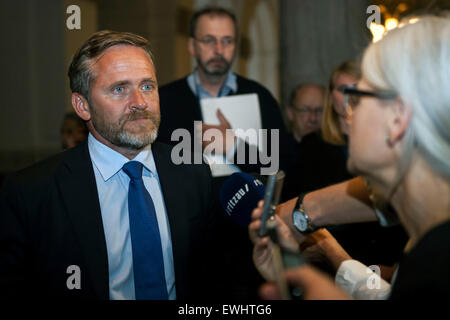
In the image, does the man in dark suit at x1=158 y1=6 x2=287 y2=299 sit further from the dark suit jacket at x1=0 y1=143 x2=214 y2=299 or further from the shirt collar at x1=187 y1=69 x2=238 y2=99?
the dark suit jacket at x1=0 y1=143 x2=214 y2=299

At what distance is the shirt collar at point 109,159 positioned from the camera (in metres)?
2.14

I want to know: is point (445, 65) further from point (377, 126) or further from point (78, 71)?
point (78, 71)

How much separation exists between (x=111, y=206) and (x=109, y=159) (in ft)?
0.64

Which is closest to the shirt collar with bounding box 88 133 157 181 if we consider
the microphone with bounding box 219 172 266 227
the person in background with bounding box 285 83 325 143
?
the microphone with bounding box 219 172 266 227

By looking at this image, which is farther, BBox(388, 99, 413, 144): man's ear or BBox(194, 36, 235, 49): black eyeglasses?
BBox(194, 36, 235, 49): black eyeglasses

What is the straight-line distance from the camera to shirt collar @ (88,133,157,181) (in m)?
2.14

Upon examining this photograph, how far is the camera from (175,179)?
225 centimetres

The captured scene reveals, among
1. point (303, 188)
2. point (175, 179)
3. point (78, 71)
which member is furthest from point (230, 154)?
point (78, 71)

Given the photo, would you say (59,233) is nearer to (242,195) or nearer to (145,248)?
(145,248)

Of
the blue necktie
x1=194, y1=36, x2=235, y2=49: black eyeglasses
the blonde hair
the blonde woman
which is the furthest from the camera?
x1=194, y1=36, x2=235, y2=49: black eyeglasses

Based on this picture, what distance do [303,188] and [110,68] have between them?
1436 millimetres

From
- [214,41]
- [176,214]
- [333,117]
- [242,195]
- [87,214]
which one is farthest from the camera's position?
[214,41]

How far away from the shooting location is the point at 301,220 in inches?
74.4

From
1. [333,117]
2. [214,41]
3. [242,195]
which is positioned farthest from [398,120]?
[214,41]
